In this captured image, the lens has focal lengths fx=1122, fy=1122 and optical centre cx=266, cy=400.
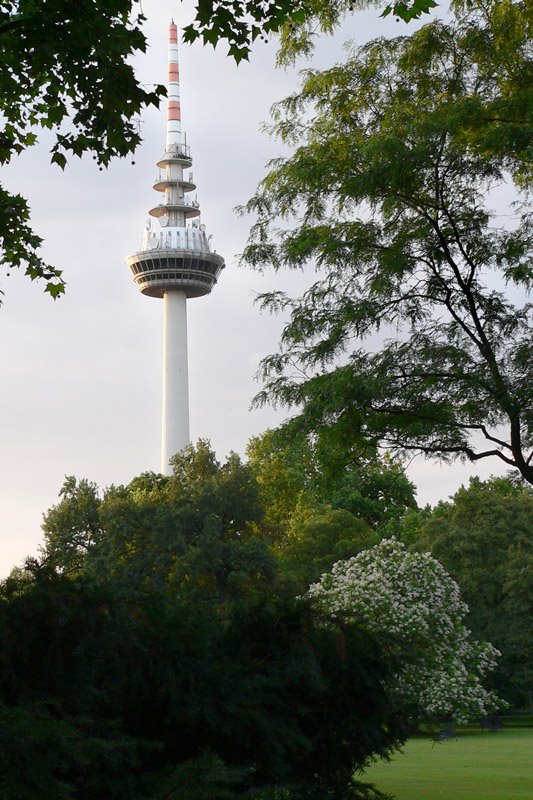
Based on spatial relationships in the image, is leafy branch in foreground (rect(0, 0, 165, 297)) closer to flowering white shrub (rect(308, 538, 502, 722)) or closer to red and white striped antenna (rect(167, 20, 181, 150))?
flowering white shrub (rect(308, 538, 502, 722))

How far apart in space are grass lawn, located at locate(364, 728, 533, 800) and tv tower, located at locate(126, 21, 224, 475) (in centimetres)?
5711

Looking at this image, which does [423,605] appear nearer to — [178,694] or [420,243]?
[420,243]

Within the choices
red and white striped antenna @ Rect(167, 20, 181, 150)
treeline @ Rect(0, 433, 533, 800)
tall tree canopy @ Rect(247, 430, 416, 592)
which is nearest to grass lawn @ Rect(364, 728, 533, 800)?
treeline @ Rect(0, 433, 533, 800)

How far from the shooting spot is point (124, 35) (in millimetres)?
11141

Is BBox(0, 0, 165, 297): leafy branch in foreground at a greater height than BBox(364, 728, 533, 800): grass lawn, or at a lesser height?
greater

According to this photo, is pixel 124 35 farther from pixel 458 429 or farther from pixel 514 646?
pixel 514 646

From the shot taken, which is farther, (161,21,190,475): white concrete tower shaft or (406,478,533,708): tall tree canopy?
(161,21,190,475): white concrete tower shaft

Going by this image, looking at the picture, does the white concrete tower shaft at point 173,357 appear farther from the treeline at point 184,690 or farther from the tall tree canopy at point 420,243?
the treeline at point 184,690

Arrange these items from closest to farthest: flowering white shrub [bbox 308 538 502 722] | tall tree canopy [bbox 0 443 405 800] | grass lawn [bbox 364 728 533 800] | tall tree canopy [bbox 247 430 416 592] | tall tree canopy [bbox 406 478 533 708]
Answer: tall tree canopy [bbox 0 443 405 800]
grass lawn [bbox 364 728 533 800]
flowering white shrub [bbox 308 538 502 722]
tall tree canopy [bbox 406 478 533 708]
tall tree canopy [bbox 247 430 416 592]

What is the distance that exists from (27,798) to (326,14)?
14959 millimetres

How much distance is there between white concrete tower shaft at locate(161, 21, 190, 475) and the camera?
300ft

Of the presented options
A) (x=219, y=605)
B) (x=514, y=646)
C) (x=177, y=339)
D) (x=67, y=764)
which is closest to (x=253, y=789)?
(x=67, y=764)

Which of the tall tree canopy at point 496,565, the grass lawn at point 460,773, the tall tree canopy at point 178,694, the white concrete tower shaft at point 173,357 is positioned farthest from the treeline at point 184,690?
the white concrete tower shaft at point 173,357

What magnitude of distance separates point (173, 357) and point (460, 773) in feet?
234
